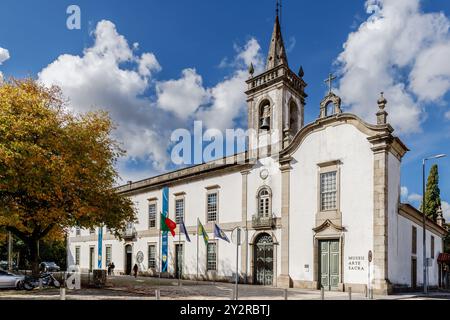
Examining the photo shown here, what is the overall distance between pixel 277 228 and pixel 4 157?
16.8 metres

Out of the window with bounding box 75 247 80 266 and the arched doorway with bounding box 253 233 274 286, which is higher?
the arched doorway with bounding box 253 233 274 286

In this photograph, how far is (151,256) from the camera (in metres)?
37.2

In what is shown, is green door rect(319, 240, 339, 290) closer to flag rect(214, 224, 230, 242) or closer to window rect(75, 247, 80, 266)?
flag rect(214, 224, 230, 242)

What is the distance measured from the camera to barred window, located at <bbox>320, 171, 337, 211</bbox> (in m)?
24.5

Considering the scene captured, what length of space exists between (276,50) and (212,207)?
13.8 m

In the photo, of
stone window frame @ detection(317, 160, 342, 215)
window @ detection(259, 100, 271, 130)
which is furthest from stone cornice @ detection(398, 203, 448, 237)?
window @ detection(259, 100, 271, 130)

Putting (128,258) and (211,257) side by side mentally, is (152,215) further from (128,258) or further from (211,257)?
(211,257)

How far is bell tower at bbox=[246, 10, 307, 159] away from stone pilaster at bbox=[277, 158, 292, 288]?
2189 millimetres

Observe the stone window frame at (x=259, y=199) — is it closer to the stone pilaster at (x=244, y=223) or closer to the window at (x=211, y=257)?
the stone pilaster at (x=244, y=223)

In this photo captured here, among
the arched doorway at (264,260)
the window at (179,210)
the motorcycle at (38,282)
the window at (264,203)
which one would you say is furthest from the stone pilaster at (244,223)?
the motorcycle at (38,282)

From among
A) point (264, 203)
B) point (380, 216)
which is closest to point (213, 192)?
point (264, 203)

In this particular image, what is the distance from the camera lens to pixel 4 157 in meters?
16.9
